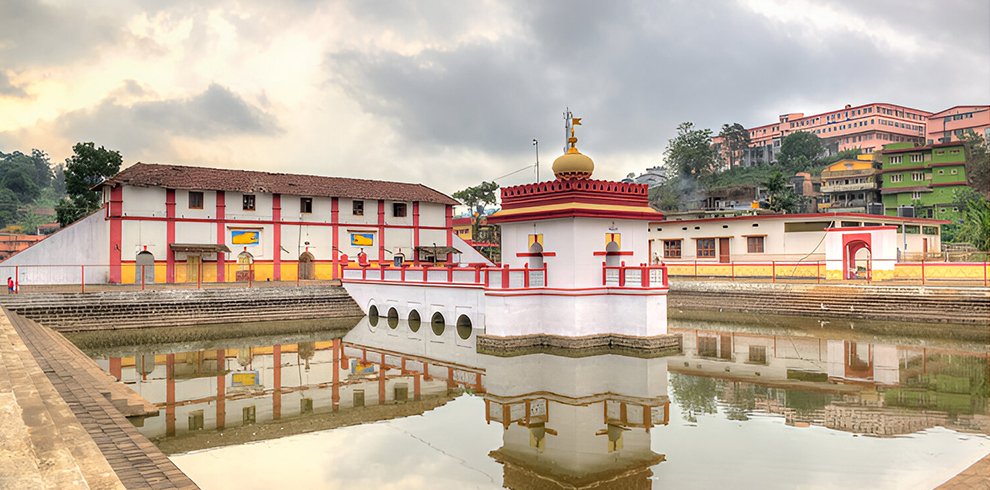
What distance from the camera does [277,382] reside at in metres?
14.4

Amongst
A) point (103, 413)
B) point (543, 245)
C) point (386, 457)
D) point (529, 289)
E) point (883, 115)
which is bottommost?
point (386, 457)

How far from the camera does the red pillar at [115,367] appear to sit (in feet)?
49.1

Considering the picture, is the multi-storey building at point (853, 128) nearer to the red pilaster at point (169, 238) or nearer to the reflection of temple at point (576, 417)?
the red pilaster at point (169, 238)

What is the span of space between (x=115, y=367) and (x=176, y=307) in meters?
9.46

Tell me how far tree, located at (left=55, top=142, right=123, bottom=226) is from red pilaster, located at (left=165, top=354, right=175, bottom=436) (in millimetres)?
32621

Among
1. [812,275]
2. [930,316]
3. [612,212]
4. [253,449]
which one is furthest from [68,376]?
[812,275]

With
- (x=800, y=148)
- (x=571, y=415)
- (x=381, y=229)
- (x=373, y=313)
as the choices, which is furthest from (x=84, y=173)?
(x=800, y=148)

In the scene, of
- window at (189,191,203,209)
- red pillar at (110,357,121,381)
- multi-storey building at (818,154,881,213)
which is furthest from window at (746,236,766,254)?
multi-storey building at (818,154,881,213)

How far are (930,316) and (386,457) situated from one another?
837 inches

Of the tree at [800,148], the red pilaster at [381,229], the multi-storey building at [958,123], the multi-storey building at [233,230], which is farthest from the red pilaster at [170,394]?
the multi-storey building at [958,123]

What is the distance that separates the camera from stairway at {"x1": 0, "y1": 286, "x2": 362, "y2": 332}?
2258 cm

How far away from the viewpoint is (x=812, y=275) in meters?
30.5

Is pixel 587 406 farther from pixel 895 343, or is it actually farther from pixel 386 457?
pixel 895 343

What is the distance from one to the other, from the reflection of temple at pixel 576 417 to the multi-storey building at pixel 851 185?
56.7 metres
